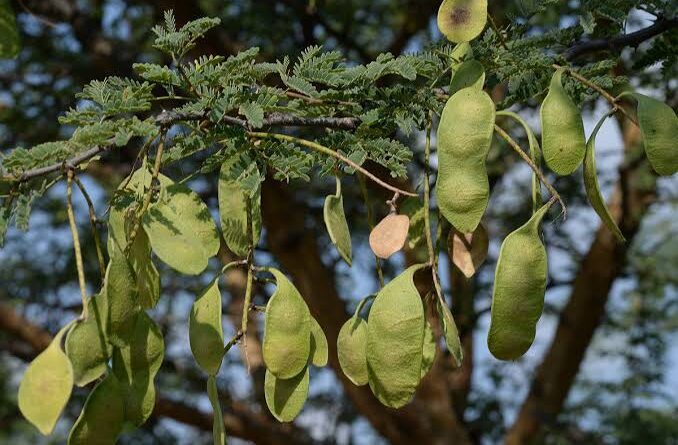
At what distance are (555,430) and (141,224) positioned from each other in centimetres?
291

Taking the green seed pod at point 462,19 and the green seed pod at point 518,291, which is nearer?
the green seed pod at point 518,291

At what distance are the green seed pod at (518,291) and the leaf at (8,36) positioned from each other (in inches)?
30.3

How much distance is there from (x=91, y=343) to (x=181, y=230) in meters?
0.15

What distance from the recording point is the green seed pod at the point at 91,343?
3.14ft

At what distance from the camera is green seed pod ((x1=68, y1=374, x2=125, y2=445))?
3.21 ft

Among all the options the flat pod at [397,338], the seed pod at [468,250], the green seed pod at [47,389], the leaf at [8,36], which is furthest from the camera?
the leaf at [8,36]

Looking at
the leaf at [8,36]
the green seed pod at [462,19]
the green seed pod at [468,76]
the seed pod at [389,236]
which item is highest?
the leaf at [8,36]

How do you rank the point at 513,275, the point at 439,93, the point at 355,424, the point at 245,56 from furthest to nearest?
the point at 355,424 < the point at 439,93 < the point at 245,56 < the point at 513,275

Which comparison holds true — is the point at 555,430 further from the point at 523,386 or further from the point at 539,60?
the point at 539,60

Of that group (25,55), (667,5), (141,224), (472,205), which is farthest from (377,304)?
(25,55)

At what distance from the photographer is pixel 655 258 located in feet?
13.3

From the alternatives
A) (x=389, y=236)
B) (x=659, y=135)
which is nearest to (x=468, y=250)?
(x=389, y=236)

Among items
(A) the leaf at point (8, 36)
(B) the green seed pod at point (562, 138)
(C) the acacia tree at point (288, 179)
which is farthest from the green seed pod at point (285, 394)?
(A) the leaf at point (8, 36)

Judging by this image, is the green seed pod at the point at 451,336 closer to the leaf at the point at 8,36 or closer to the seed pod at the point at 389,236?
the seed pod at the point at 389,236
